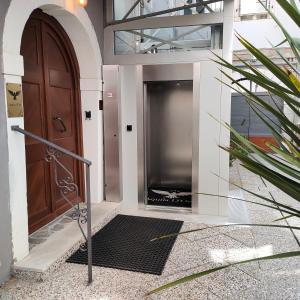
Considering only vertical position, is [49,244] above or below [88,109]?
below

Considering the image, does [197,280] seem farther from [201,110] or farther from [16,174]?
[201,110]

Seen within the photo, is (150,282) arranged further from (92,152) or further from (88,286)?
(92,152)

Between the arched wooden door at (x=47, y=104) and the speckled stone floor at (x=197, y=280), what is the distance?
836 millimetres

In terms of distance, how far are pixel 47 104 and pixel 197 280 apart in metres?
2.21

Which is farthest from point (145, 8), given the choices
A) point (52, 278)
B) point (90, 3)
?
point (52, 278)

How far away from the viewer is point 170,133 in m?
4.71

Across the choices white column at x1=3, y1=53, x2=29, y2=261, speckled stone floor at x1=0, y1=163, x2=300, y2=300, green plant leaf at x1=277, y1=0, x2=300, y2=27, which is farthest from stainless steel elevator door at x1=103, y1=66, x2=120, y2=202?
green plant leaf at x1=277, y1=0, x2=300, y2=27

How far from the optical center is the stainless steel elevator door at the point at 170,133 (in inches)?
181

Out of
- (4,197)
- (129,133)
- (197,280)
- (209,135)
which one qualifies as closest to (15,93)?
(4,197)

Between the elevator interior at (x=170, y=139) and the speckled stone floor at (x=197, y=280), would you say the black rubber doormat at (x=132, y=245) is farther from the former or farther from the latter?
the elevator interior at (x=170, y=139)

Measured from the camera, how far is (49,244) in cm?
272

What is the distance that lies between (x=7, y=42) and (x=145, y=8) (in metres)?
2.24

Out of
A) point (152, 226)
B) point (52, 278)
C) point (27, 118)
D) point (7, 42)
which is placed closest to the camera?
point (7, 42)

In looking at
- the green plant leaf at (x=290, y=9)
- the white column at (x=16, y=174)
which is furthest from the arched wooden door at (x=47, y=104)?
the green plant leaf at (x=290, y=9)
